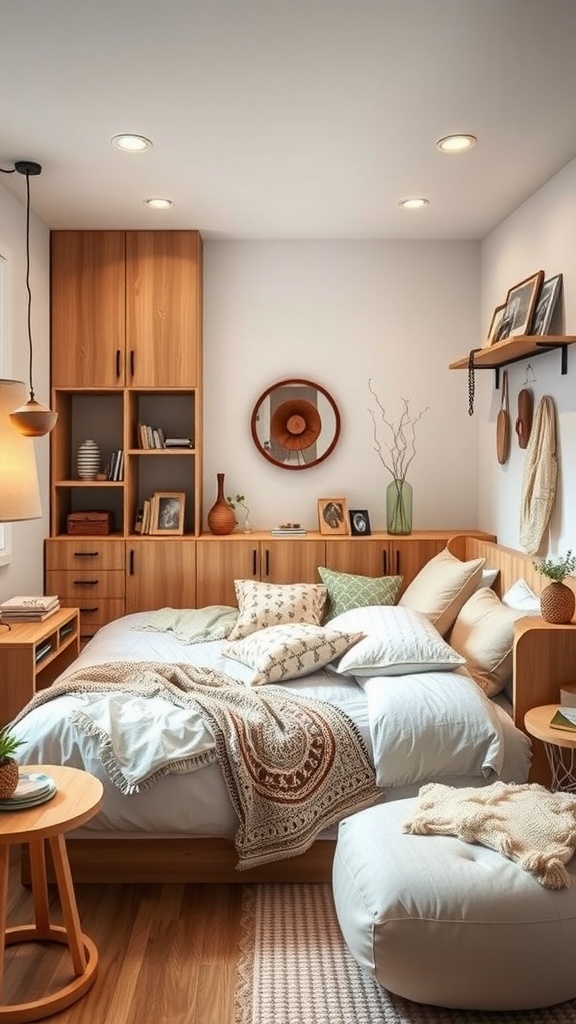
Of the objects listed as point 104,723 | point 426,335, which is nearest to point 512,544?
point 426,335

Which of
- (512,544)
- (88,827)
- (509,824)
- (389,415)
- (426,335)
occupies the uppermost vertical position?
(426,335)

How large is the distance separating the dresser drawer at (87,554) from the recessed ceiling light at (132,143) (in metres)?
2.06

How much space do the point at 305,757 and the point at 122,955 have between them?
2.59 ft

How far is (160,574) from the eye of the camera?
472 cm

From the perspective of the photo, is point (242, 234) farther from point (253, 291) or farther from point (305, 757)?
point (305, 757)

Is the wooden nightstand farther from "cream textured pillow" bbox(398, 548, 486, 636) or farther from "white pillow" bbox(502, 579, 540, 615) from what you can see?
"white pillow" bbox(502, 579, 540, 615)

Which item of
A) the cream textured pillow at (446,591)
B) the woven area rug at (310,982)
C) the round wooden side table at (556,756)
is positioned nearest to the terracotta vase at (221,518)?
the cream textured pillow at (446,591)

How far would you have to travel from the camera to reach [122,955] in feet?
7.95

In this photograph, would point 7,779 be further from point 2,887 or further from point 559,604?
point 559,604

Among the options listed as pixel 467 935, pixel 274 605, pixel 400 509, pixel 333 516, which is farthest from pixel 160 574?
pixel 467 935

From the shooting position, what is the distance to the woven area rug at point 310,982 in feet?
7.04

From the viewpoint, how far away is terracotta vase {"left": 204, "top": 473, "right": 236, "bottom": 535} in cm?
482

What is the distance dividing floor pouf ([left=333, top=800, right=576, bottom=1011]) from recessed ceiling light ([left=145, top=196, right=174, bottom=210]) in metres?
3.30

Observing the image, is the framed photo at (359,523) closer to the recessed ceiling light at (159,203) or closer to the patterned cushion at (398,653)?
the patterned cushion at (398,653)
